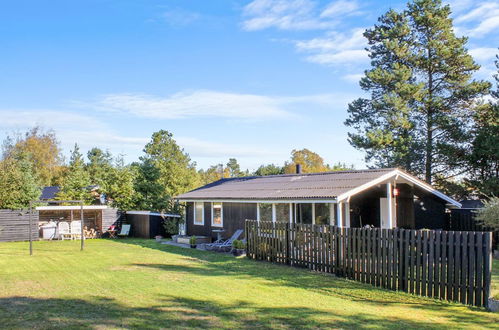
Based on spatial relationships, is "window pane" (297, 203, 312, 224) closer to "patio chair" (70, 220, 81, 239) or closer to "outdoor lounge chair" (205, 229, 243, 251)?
"outdoor lounge chair" (205, 229, 243, 251)

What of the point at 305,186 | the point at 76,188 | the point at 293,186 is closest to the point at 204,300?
the point at 305,186

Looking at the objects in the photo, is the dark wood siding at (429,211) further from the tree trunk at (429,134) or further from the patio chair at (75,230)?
the patio chair at (75,230)

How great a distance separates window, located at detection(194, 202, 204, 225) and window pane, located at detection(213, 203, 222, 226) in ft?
3.78

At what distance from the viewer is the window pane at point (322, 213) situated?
1662 cm

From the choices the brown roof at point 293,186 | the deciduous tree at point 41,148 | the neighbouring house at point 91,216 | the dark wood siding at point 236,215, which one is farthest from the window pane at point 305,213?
the deciduous tree at point 41,148

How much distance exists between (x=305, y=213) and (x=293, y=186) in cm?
125

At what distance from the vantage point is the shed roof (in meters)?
15.2

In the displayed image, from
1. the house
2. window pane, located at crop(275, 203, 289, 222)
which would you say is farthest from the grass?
window pane, located at crop(275, 203, 289, 222)

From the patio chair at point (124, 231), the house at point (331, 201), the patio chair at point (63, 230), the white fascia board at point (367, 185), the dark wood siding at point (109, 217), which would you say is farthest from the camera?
the dark wood siding at point (109, 217)

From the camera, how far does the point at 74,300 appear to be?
324 inches

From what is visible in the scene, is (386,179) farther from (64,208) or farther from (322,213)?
(64,208)

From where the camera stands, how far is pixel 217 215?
20562 millimetres

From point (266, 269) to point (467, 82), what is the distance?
22719 mm

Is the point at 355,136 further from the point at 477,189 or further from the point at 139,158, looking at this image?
the point at 139,158
